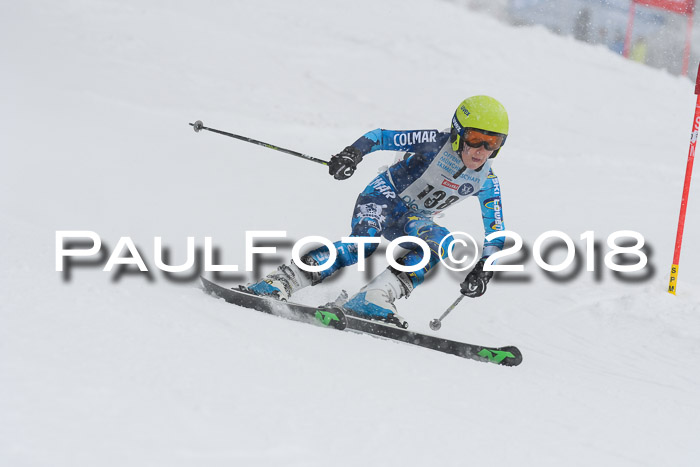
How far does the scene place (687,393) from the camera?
4031 mm

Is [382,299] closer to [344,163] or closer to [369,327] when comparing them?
[369,327]

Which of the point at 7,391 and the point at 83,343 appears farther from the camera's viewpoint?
the point at 83,343

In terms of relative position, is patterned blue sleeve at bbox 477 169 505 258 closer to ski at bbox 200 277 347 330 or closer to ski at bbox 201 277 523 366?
ski at bbox 201 277 523 366

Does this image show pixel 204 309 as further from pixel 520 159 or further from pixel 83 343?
pixel 520 159

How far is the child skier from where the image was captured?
4422 mm

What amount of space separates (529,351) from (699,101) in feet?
9.11

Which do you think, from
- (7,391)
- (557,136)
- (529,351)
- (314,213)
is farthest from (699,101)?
(557,136)

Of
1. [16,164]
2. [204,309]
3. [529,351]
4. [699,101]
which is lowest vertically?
[529,351]

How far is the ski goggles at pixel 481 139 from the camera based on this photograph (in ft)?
14.5

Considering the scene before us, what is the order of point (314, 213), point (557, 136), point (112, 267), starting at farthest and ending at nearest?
1. point (557, 136)
2. point (314, 213)
3. point (112, 267)

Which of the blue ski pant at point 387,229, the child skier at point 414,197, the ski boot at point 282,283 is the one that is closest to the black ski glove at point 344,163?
the child skier at point 414,197

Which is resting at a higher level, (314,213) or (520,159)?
(520,159)

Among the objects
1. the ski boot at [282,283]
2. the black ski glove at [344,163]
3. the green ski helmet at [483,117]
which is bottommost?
the ski boot at [282,283]

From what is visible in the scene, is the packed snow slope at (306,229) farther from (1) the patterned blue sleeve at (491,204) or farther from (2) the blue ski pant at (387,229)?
(1) the patterned blue sleeve at (491,204)
